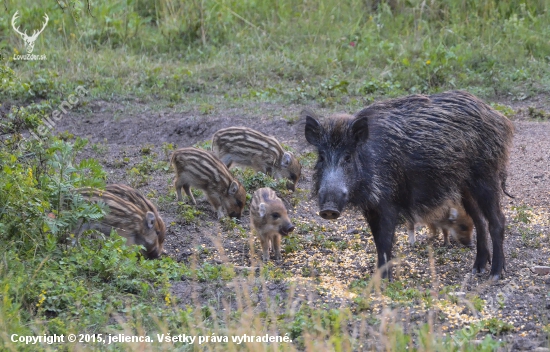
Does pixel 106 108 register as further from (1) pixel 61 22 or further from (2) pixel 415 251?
(2) pixel 415 251

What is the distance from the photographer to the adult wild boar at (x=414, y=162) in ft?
19.1

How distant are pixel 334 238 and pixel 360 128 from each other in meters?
1.53

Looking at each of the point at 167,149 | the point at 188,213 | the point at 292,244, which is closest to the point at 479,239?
the point at 292,244

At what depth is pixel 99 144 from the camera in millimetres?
9320

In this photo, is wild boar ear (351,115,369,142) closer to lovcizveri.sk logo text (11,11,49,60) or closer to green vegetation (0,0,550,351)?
green vegetation (0,0,550,351)

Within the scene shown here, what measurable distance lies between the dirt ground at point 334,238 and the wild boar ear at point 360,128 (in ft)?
1.89

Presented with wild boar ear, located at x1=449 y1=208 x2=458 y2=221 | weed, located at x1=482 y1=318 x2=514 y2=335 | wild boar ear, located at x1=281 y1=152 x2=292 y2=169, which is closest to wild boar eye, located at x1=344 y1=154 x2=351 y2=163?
wild boar ear, located at x1=449 y1=208 x2=458 y2=221

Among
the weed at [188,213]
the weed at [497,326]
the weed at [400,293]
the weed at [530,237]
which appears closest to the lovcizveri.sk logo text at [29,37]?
the weed at [188,213]

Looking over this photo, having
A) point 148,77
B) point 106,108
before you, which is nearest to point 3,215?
point 106,108

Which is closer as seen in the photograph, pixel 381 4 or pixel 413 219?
pixel 413 219

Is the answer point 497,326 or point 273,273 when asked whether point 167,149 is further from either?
point 497,326

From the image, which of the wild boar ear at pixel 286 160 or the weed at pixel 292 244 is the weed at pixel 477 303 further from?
the wild boar ear at pixel 286 160

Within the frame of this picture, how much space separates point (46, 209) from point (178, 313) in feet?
4.76

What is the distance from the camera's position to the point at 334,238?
23.1ft
